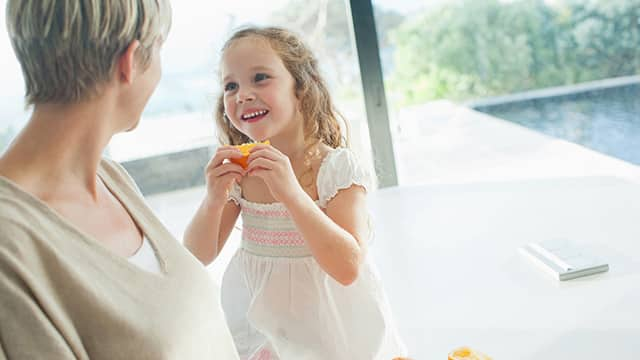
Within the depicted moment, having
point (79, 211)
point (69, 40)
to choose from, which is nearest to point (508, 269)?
point (79, 211)

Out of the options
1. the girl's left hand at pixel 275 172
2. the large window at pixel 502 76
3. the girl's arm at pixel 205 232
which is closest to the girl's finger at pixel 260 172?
the girl's left hand at pixel 275 172

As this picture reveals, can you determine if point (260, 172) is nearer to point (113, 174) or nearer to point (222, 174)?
point (222, 174)

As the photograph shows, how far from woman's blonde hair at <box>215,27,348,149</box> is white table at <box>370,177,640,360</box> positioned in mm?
988

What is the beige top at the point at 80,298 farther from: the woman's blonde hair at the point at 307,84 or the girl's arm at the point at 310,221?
the woman's blonde hair at the point at 307,84

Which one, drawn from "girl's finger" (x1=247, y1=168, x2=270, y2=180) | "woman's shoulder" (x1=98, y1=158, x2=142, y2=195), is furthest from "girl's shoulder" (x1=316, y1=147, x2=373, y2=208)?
"woman's shoulder" (x1=98, y1=158, x2=142, y2=195)

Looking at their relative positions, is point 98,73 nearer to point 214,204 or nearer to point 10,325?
point 10,325

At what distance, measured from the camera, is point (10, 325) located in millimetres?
649

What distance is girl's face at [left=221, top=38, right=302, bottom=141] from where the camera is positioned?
1393 millimetres

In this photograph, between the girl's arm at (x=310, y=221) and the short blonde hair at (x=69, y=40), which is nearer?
the short blonde hair at (x=69, y=40)

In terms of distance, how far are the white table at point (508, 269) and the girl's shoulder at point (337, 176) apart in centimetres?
99

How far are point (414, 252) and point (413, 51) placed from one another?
144cm

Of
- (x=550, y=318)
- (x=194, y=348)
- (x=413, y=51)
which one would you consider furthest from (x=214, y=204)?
(x=413, y=51)

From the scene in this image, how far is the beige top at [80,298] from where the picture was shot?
2.15 feet

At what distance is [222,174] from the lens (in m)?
1.30
